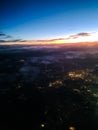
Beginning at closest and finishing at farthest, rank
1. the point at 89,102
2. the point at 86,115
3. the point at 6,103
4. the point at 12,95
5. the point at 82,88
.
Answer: the point at 86,115 → the point at 89,102 → the point at 6,103 → the point at 12,95 → the point at 82,88

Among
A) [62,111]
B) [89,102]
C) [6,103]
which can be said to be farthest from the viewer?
[6,103]

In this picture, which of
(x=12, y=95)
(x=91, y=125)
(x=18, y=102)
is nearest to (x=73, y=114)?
(x=91, y=125)

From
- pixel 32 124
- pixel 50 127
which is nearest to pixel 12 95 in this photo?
pixel 32 124

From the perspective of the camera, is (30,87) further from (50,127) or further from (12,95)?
(50,127)

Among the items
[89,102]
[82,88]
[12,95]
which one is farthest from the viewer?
[82,88]

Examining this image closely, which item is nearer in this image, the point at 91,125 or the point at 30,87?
the point at 91,125

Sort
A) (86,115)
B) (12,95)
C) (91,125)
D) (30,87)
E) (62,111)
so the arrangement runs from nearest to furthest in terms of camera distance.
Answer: (91,125)
(86,115)
(62,111)
(12,95)
(30,87)

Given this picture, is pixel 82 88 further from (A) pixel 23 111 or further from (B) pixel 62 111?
(A) pixel 23 111

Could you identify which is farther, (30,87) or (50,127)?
(30,87)

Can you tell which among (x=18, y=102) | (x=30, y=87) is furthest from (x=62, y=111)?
(x=30, y=87)
